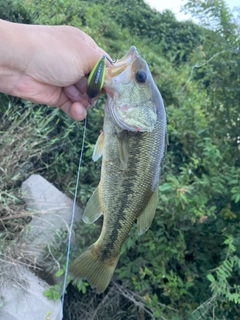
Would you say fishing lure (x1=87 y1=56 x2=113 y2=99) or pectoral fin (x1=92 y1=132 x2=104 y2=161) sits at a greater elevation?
fishing lure (x1=87 y1=56 x2=113 y2=99)

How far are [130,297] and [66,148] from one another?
1.64m

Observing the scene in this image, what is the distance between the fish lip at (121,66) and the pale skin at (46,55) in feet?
0.28

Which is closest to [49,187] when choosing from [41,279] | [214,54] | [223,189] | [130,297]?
[41,279]

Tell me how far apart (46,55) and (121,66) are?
34 centimetres

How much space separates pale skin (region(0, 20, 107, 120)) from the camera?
1673mm

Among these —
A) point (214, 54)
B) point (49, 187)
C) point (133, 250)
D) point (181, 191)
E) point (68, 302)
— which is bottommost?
point (68, 302)

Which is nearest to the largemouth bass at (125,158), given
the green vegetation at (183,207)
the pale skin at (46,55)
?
the pale skin at (46,55)

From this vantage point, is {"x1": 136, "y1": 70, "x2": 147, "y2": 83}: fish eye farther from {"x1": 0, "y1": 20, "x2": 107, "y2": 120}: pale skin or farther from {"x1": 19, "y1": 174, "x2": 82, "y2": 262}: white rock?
{"x1": 19, "y1": 174, "x2": 82, "y2": 262}: white rock

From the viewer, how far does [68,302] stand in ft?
10.2

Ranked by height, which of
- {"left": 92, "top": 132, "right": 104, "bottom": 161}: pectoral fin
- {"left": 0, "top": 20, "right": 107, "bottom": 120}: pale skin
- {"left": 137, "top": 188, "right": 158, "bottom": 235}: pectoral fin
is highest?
{"left": 0, "top": 20, "right": 107, "bottom": 120}: pale skin

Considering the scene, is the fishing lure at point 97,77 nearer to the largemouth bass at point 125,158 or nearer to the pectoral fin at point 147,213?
the largemouth bass at point 125,158

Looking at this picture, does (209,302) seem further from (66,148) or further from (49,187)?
(66,148)

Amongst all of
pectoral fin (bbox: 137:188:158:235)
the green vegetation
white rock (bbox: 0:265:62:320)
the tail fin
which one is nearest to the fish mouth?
pectoral fin (bbox: 137:188:158:235)

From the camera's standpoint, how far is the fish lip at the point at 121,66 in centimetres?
165
